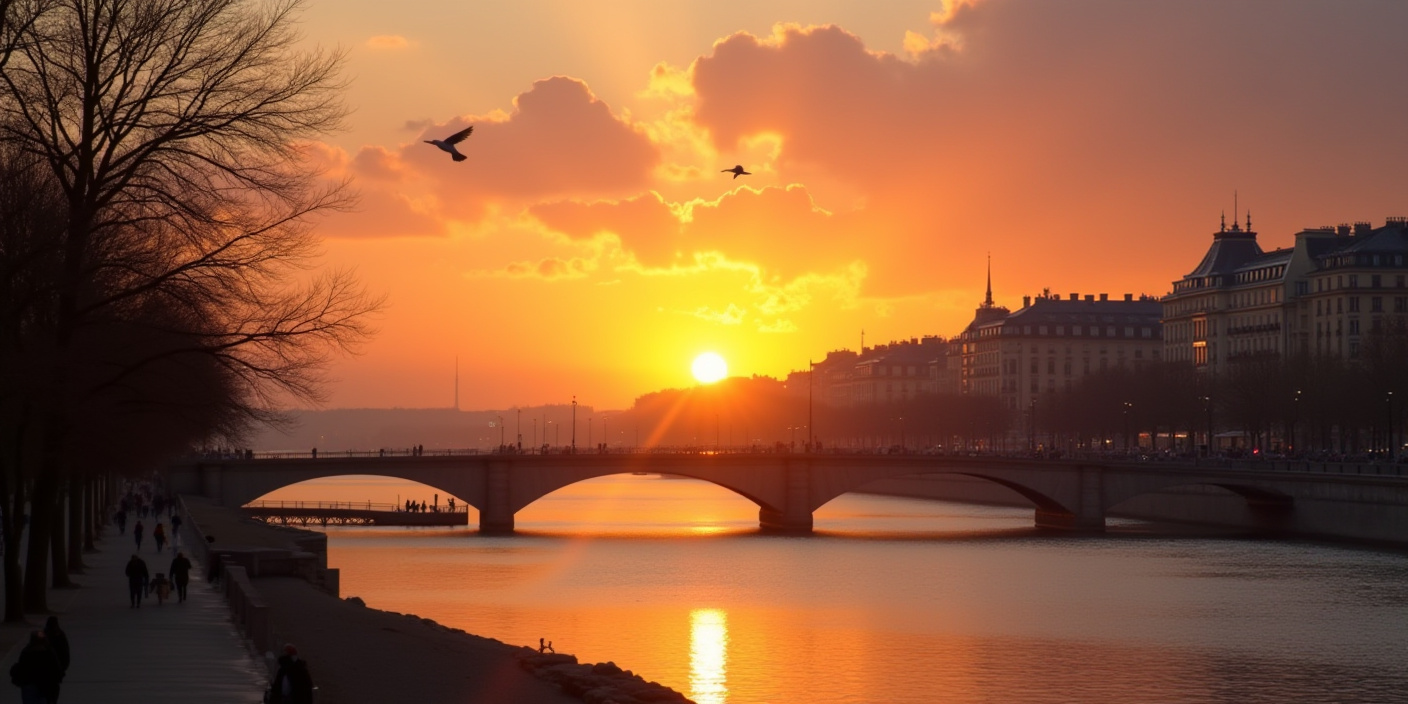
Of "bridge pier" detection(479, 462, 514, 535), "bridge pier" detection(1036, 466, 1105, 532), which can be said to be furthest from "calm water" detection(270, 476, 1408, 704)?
"bridge pier" detection(1036, 466, 1105, 532)

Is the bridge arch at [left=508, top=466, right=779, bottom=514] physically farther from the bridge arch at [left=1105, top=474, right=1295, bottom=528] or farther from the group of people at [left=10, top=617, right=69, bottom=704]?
the group of people at [left=10, top=617, right=69, bottom=704]

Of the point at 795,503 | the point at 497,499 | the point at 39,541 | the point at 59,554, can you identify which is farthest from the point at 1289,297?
the point at 39,541

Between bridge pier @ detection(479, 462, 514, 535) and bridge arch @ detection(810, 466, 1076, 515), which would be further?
bridge arch @ detection(810, 466, 1076, 515)

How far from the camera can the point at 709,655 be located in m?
45.2

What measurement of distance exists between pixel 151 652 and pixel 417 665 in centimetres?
556

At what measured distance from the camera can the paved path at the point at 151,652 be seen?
23844 mm

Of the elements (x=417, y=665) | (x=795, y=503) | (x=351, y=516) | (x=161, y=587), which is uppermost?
(x=161, y=587)

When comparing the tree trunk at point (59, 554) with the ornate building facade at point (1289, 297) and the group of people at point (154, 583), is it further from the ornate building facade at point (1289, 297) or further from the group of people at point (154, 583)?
the ornate building facade at point (1289, 297)

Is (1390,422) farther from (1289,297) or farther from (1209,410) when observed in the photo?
(1289,297)

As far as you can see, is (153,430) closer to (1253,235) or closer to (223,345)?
(223,345)

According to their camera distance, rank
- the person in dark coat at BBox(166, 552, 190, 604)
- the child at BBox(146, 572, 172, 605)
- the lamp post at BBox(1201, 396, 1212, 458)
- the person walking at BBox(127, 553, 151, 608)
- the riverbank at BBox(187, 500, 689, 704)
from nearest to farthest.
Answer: the riverbank at BBox(187, 500, 689, 704) < the person walking at BBox(127, 553, 151, 608) < the child at BBox(146, 572, 172, 605) < the person in dark coat at BBox(166, 552, 190, 604) < the lamp post at BBox(1201, 396, 1212, 458)

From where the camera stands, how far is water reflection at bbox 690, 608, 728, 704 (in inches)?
1539

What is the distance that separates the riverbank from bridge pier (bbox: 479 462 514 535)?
50.5 meters

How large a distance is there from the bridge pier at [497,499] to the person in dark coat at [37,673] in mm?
75892
